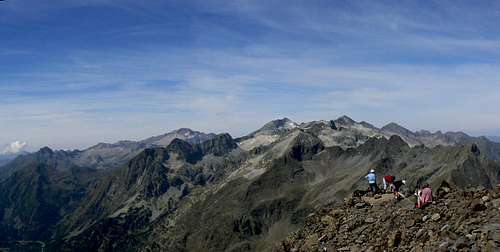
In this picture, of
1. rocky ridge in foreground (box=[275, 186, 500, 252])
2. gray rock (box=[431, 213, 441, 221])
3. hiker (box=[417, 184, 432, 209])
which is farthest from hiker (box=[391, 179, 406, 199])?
gray rock (box=[431, 213, 441, 221])

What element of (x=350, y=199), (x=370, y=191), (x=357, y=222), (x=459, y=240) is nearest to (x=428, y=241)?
(x=459, y=240)

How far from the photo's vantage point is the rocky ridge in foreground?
112 ft

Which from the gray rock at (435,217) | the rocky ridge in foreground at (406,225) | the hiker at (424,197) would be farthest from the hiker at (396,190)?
the gray rock at (435,217)

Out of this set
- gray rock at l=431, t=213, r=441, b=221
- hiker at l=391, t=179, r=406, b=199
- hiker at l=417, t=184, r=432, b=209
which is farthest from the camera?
hiker at l=391, t=179, r=406, b=199

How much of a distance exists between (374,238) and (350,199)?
39.4 ft

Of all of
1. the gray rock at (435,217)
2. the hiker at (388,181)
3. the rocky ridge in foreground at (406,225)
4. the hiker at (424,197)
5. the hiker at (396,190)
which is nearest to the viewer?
the rocky ridge in foreground at (406,225)

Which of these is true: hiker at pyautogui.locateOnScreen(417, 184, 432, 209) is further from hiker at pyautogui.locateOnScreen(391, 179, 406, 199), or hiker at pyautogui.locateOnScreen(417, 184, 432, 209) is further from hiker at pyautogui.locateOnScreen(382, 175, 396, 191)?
hiker at pyautogui.locateOnScreen(382, 175, 396, 191)

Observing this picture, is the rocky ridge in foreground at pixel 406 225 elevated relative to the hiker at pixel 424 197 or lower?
lower

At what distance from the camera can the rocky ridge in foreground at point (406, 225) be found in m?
34.1

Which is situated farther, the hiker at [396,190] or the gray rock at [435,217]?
the hiker at [396,190]

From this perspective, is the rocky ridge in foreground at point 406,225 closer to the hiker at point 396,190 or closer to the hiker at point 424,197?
the hiker at point 424,197

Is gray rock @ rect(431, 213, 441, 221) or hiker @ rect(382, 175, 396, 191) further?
hiker @ rect(382, 175, 396, 191)

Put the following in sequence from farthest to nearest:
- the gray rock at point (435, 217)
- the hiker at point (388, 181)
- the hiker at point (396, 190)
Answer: the hiker at point (388, 181)
the hiker at point (396, 190)
the gray rock at point (435, 217)

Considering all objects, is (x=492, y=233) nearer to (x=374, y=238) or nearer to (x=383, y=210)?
(x=374, y=238)
